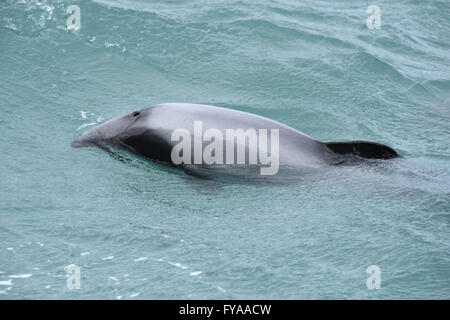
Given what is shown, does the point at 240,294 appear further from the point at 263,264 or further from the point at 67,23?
the point at 67,23

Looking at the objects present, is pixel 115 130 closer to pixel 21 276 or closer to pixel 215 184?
pixel 215 184

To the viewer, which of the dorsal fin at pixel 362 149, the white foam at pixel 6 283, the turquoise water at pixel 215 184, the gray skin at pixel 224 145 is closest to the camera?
the white foam at pixel 6 283

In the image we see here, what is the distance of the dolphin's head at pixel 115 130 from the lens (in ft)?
33.6

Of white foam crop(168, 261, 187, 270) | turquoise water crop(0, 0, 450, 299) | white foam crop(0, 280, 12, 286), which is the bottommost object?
white foam crop(0, 280, 12, 286)

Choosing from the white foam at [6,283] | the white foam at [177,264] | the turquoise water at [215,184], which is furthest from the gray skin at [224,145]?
the white foam at [6,283]

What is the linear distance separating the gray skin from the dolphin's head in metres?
0.02

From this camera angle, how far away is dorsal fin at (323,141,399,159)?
33.0 ft

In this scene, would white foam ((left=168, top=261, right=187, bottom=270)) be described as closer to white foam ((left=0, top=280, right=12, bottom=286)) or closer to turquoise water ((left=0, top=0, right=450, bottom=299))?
turquoise water ((left=0, top=0, right=450, bottom=299))

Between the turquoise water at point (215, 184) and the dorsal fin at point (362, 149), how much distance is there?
29 centimetres

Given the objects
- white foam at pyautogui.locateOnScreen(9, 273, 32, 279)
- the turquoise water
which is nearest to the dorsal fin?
the turquoise water

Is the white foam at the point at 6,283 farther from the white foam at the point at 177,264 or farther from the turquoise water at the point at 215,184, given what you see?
the white foam at the point at 177,264

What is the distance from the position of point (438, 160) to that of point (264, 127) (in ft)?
11.1

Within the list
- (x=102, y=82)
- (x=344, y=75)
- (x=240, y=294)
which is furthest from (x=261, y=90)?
(x=240, y=294)

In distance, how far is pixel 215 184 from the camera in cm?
965
